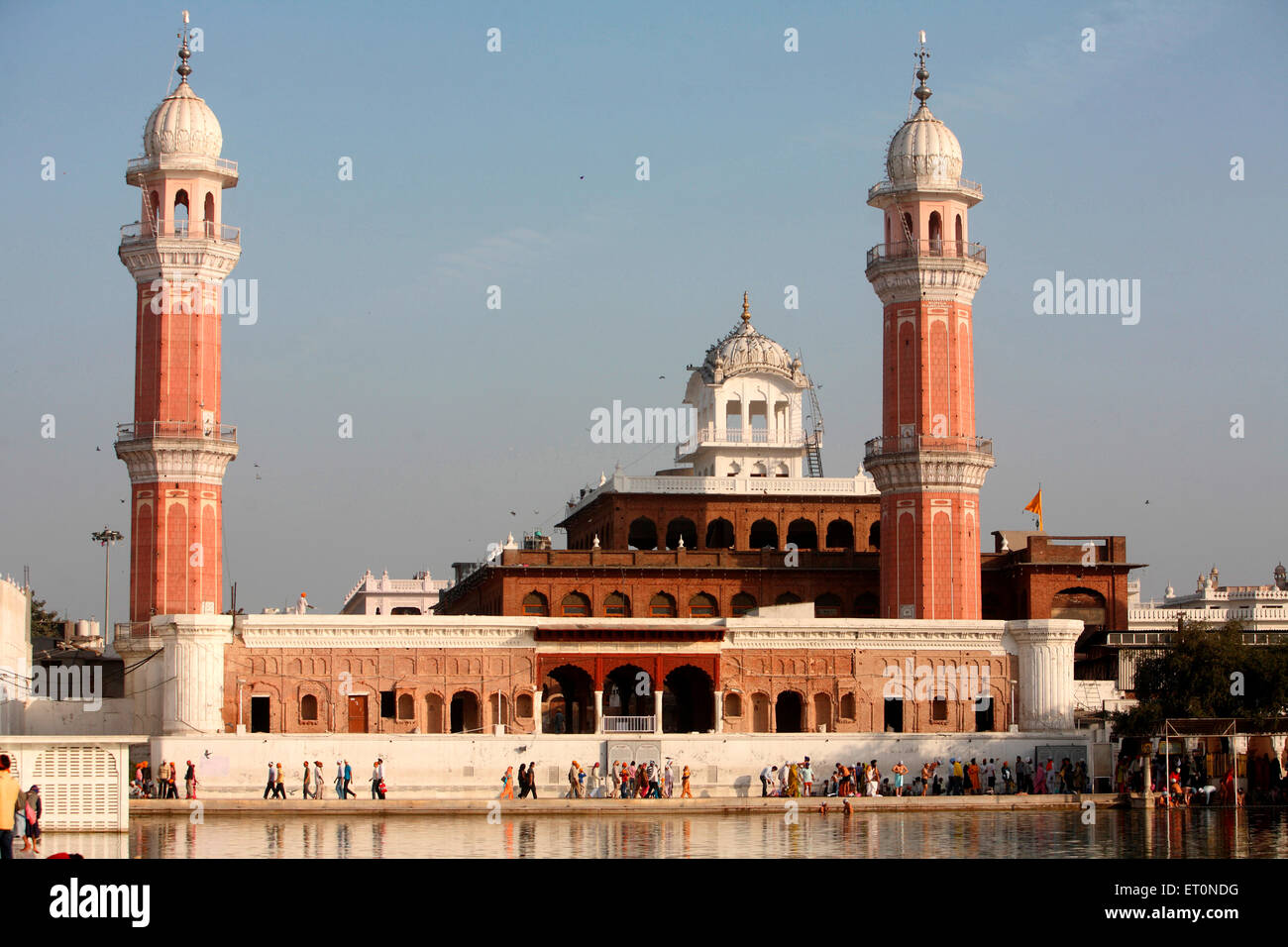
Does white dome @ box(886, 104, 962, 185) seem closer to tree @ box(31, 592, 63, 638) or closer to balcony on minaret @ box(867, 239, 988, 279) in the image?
balcony on minaret @ box(867, 239, 988, 279)

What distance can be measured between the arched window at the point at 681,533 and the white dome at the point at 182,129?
21954mm

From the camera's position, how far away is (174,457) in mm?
58219

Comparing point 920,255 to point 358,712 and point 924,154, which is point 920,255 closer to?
point 924,154

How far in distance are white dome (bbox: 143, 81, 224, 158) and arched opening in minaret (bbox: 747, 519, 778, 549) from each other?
24.0 meters

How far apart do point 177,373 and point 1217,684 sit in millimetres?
31938

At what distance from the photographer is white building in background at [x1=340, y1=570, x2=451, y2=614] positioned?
320 feet

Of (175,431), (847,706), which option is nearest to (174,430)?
(175,431)

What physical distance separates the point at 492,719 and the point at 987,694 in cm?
1475

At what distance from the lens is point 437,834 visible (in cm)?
3853

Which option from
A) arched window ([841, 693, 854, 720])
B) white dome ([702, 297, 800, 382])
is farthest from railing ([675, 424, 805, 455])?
arched window ([841, 693, 854, 720])

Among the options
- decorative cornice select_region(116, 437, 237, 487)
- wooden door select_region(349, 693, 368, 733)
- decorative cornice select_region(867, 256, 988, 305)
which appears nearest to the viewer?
wooden door select_region(349, 693, 368, 733)

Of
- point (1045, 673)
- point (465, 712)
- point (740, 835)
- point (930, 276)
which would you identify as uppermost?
point (930, 276)

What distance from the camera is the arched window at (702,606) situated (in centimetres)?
6600

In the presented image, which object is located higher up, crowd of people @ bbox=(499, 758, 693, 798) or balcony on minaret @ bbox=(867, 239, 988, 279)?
balcony on minaret @ bbox=(867, 239, 988, 279)
